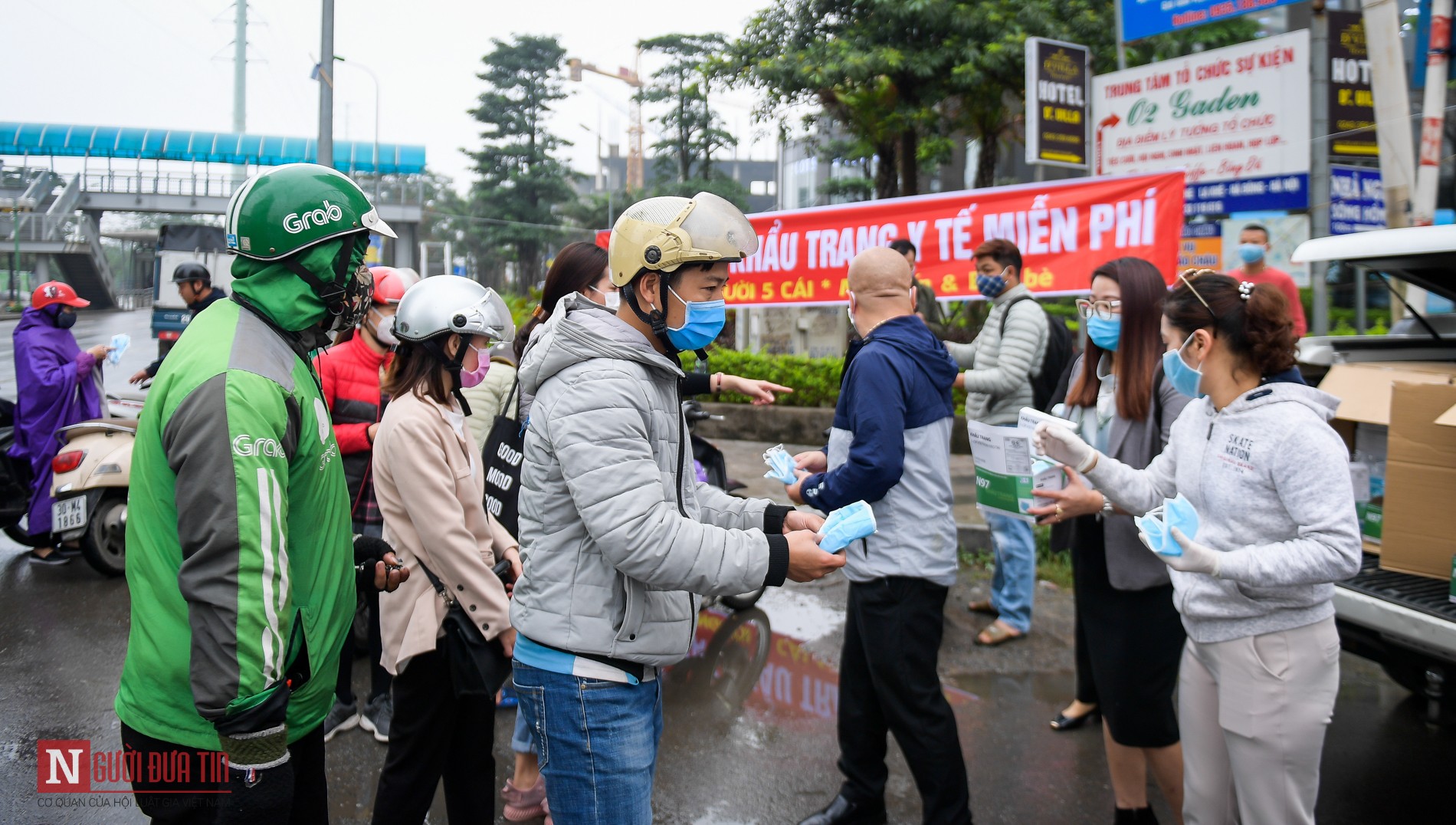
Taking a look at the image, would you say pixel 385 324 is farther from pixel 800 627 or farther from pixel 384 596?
pixel 800 627

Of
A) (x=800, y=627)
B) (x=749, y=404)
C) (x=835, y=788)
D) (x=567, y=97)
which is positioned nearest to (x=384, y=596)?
(x=835, y=788)

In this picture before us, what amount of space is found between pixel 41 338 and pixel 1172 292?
24.2 feet

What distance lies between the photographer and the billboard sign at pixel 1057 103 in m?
10.2

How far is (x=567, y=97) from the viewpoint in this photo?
130 feet

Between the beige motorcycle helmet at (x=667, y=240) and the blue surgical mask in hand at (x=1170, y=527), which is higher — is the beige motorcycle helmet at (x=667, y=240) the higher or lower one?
the higher one

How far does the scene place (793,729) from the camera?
14.4ft

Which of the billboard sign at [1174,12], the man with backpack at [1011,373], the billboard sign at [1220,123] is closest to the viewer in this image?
the man with backpack at [1011,373]

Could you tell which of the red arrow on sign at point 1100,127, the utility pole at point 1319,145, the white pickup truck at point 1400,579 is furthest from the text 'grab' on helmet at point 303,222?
the red arrow on sign at point 1100,127

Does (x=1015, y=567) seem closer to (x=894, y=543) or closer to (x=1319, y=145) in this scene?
(x=894, y=543)

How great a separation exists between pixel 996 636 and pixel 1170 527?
3103 millimetres

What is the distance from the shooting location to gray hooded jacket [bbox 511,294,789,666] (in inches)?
78.8

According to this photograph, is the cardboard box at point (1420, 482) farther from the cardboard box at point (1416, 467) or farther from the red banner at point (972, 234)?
the red banner at point (972, 234)

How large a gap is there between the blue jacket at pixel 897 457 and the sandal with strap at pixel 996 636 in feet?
6.80

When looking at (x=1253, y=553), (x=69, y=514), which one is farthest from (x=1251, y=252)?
(x=69, y=514)
